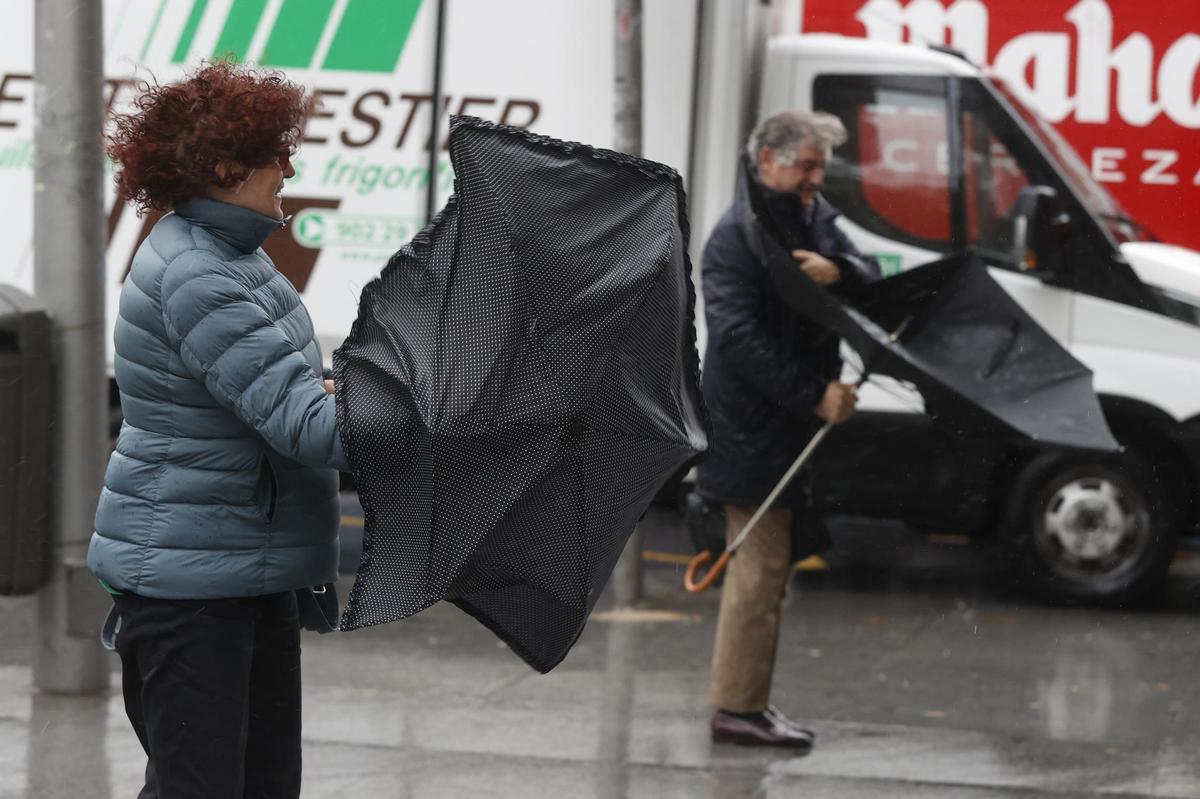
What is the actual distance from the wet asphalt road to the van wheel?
0.42 ft

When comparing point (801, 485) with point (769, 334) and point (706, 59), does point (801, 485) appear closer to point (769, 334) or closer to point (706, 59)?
point (769, 334)

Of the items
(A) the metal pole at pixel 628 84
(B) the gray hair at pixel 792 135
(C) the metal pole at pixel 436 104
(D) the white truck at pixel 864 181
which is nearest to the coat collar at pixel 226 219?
(B) the gray hair at pixel 792 135

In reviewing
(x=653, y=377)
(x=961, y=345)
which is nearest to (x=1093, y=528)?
(x=961, y=345)

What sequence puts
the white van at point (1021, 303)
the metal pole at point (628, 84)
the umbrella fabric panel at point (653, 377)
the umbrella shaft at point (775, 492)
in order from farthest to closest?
1. the white van at point (1021, 303)
2. the metal pole at point (628, 84)
3. the umbrella shaft at point (775, 492)
4. the umbrella fabric panel at point (653, 377)

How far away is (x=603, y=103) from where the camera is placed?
813 centimetres

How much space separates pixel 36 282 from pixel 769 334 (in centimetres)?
232

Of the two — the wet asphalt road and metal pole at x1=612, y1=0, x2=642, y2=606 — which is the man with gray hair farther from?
metal pole at x1=612, y1=0, x2=642, y2=606

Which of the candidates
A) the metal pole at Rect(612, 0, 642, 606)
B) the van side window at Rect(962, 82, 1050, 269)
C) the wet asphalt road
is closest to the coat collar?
the wet asphalt road

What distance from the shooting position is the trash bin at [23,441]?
19.2ft

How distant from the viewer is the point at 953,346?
601 centimetres

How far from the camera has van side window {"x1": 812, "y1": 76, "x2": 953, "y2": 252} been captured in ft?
26.4

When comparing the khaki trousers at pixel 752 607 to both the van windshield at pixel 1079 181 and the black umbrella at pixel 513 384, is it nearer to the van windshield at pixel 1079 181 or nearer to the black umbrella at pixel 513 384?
the black umbrella at pixel 513 384

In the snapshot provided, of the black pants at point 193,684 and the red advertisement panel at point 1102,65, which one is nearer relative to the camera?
the black pants at point 193,684

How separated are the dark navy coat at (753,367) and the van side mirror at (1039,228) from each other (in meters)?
2.26
